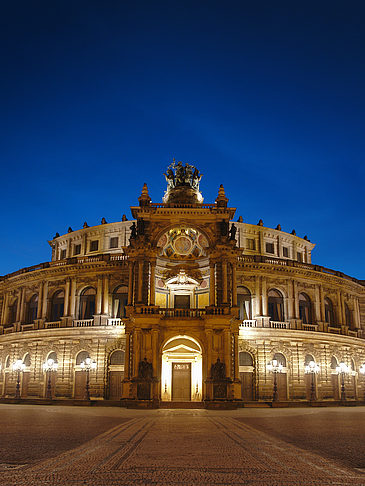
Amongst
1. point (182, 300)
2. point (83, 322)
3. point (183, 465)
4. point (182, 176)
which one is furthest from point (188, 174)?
point (183, 465)

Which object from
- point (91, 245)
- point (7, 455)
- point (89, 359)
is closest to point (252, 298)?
point (89, 359)

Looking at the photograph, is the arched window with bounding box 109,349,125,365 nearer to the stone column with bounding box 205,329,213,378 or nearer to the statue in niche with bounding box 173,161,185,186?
the stone column with bounding box 205,329,213,378

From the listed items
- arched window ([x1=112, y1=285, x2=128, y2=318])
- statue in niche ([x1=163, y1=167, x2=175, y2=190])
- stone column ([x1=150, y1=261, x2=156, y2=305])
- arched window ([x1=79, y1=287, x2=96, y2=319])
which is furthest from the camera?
statue in niche ([x1=163, y1=167, x2=175, y2=190])

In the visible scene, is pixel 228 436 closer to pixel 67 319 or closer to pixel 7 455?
pixel 7 455

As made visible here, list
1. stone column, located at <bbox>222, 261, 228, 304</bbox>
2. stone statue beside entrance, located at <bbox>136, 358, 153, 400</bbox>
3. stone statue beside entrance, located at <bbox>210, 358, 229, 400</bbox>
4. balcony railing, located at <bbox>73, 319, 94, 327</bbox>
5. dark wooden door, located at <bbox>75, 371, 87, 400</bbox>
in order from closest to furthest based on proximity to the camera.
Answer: stone statue beside entrance, located at <bbox>136, 358, 153, 400</bbox>, stone statue beside entrance, located at <bbox>210, 358, 229, 400</bbox>, stone column, located at <bbox>222, 261, 228, 304</bbox>, dark wooden door, located at <bbox>75, 371, 87, 400</bbox>, balcony railing, located at <bbox>73, 319, 94, 327</bbox>

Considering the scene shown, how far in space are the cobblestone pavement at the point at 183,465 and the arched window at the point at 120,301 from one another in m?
34.2

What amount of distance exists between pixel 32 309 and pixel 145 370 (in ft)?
71.7

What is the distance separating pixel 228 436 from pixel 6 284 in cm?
4606

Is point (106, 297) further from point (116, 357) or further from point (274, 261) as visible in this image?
point (274, 261)

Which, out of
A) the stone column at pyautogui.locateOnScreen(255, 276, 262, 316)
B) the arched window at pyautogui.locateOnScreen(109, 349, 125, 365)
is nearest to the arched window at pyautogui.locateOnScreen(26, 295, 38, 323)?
the arched window at pyautogui.locateOnScreen(109, 349, 125, 365)

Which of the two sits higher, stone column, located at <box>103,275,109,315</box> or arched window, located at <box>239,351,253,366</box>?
stone column, located at <box>103,275,109,315</box>

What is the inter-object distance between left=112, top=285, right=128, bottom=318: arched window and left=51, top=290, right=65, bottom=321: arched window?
6206mm

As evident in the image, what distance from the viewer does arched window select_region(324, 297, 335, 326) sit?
2137 inches

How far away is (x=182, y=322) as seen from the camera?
39938 millimetres
